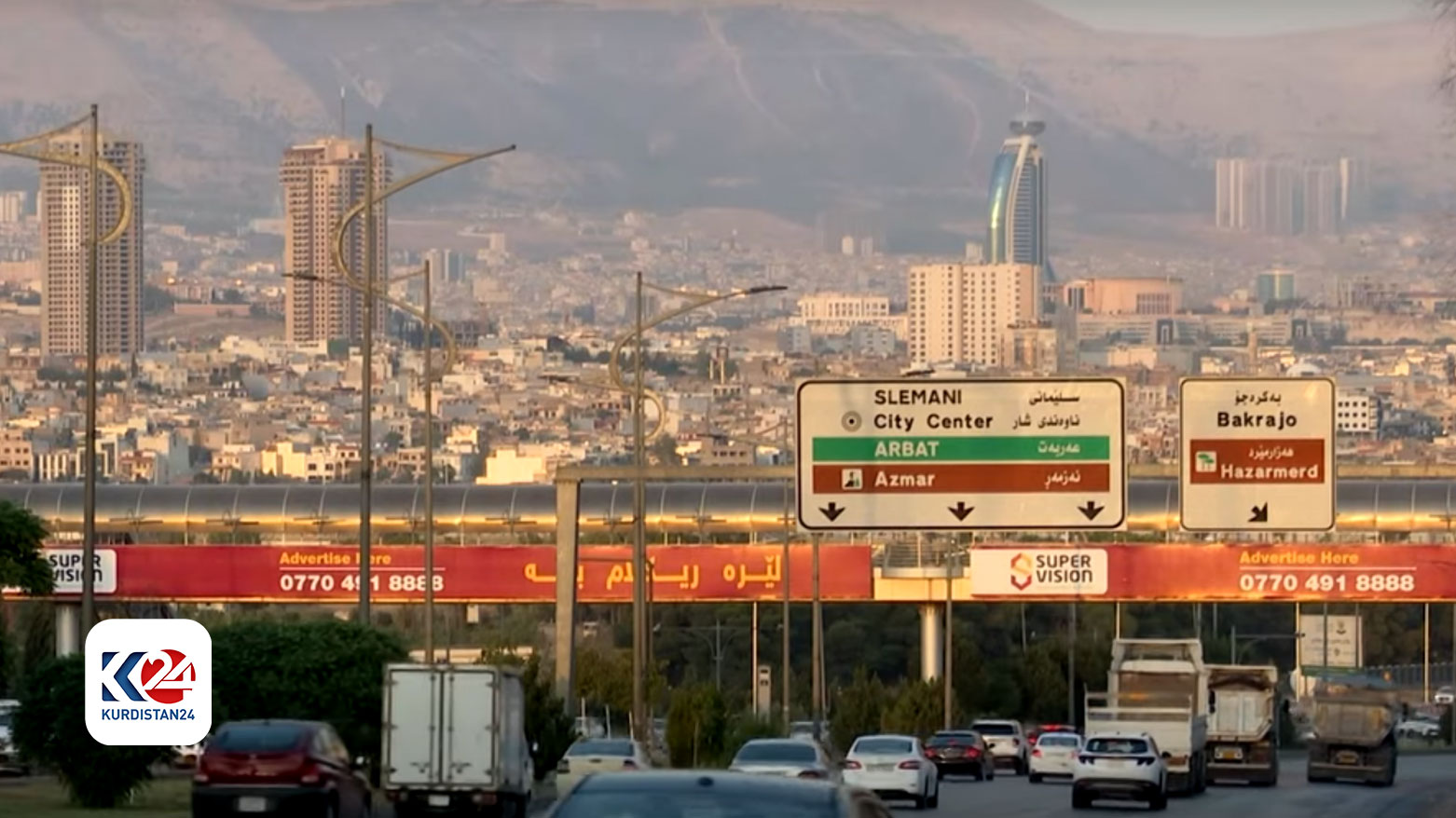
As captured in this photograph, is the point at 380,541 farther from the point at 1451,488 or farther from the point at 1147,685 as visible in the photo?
the point at 1147,685

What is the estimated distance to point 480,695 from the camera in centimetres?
4184

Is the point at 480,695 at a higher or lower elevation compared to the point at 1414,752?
higher

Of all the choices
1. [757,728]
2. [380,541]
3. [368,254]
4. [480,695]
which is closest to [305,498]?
[380,541]

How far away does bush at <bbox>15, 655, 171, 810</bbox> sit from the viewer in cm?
4044

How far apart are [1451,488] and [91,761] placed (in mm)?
72246

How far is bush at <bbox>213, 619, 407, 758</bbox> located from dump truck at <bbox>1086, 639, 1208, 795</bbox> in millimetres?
13468

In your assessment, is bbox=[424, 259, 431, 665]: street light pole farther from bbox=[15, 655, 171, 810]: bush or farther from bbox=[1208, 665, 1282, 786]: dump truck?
bbox=[1208, 665, 1282, 786]: dump truck

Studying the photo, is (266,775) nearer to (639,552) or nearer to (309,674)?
(309,674)

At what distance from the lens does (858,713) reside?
272 feet

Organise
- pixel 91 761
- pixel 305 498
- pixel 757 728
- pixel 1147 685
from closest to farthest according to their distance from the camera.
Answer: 1. pixel 91 761
2. pixel 1147 685
3. pixel 757 728
4. pixel 305 498

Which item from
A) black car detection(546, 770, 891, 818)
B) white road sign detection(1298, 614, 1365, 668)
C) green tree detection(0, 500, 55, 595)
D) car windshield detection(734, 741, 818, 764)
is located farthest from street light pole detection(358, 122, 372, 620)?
white road sign detection(1298, 614, 1365, 668)

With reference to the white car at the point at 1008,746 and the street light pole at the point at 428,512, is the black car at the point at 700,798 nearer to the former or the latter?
the street light pole at the point at 428,512

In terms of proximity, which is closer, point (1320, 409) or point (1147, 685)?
point (1320, 409)

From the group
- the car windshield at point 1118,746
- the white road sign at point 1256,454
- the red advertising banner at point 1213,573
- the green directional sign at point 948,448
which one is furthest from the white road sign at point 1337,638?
the green directional sign at point 948,448
